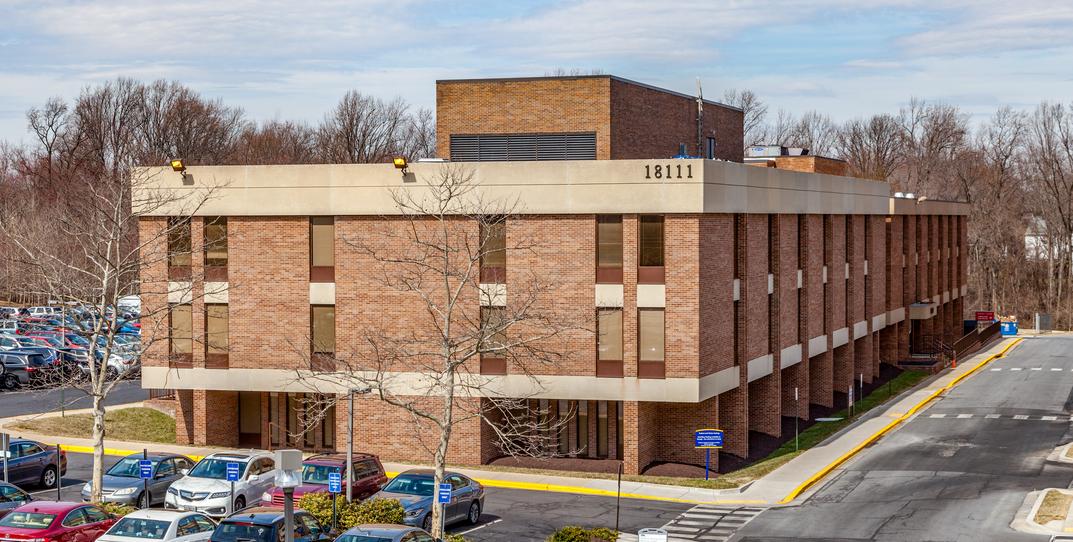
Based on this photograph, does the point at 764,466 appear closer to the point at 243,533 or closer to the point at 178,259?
the point at 178,259

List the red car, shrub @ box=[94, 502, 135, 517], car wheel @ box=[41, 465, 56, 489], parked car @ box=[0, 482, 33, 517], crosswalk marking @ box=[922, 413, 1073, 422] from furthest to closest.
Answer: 1. crosswalk marking @ box=[922, 413, 1073, 422]
2. car wheel @ box=[41, 465, 56, 489]
3. parked car @ box=[0, 482, 33, 517]
4. shrub @ box=[94, 502, 135, 517]
5. the red car

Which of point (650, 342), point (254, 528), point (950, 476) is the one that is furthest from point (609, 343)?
point (254, 528)

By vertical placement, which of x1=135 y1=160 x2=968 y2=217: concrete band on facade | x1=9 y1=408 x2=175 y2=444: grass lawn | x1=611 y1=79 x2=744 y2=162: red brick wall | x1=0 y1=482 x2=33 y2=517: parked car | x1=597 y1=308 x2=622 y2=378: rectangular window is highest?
x1=611 y1=79 x2=744 y2=162: red brick wall

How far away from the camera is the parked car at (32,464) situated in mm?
39781

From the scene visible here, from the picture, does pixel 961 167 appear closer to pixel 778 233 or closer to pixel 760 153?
pixel 760 153

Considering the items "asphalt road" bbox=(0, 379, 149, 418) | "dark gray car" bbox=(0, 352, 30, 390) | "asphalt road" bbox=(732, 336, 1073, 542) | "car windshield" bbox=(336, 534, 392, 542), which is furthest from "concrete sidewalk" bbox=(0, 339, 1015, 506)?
"car windshield" bbox=(336, 534, 392, 542)

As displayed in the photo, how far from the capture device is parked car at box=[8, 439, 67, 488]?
39.8 meters

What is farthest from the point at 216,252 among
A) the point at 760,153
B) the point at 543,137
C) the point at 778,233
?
the point at 760,153

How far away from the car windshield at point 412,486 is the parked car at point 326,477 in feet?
4.38

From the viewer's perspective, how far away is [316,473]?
1419 inches

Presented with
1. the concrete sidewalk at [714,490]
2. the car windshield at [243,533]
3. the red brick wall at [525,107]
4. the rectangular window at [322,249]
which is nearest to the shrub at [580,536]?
the car windshield at [243,533]

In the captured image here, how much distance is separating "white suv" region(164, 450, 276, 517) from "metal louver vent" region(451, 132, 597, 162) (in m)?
18.5

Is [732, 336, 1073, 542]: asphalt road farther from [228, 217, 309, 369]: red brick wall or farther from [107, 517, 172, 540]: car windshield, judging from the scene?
[228, 217, 309, 369]: red brick wall

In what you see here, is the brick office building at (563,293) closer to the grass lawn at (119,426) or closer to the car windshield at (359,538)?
the grass lawn at (119,426)
